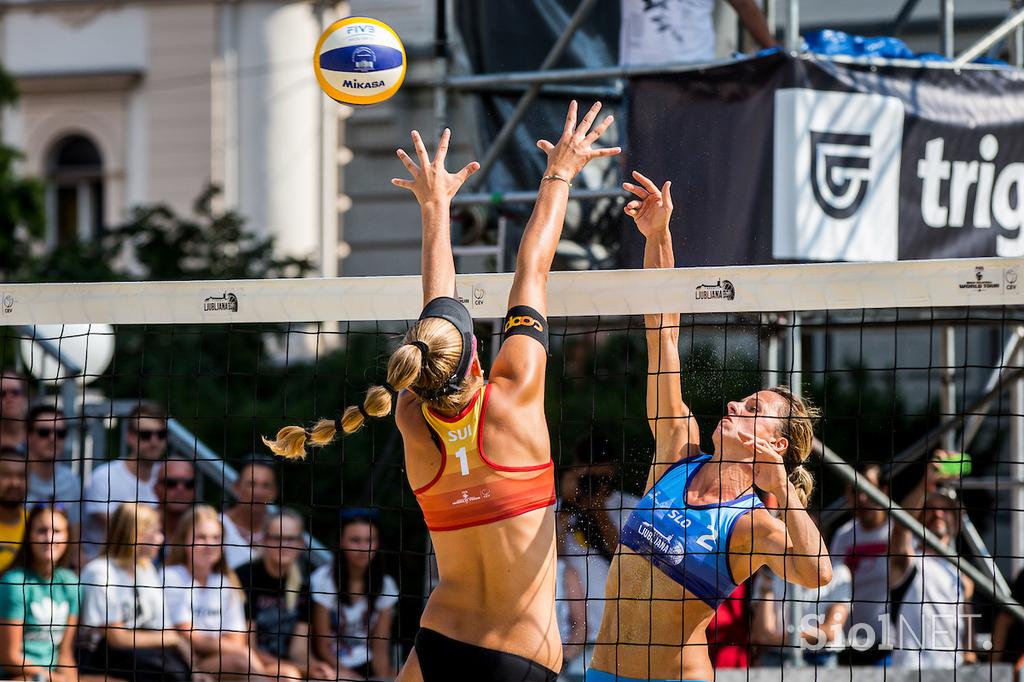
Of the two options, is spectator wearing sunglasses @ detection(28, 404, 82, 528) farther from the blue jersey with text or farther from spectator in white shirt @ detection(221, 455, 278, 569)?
the blue jersey with text

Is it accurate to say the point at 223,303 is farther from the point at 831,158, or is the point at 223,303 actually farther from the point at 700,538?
the point at 831,158

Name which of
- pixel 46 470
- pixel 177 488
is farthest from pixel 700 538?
pixel 46 470

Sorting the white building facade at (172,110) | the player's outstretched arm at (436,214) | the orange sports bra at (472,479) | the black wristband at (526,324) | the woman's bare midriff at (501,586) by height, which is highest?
the white building facade at (172,110)

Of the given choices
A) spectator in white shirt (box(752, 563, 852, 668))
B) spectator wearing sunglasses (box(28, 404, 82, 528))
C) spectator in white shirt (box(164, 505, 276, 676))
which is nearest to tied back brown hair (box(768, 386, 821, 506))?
spectator in white shirt (box(752, 563, 852, 668))

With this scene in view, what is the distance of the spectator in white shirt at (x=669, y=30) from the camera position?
6.40 meters

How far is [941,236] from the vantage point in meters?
6.02

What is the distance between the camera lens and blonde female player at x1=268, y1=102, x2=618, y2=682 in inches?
136

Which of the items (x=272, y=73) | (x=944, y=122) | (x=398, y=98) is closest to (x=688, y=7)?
(x=944, y=122)

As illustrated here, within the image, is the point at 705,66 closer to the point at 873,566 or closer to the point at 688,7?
the point at 688,7

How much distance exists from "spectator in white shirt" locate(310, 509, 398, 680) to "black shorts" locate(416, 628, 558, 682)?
9.97 feet

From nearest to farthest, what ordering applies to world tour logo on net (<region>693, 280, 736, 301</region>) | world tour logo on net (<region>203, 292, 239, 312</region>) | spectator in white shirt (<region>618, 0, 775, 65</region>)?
world tour logo on net (<region>693, 280, 736, 301</region>)
world tour logo on net (<region>203, 292, 239, 312</region>)
spectator in white shirt (<region>618, 0, 775, 65</region>)

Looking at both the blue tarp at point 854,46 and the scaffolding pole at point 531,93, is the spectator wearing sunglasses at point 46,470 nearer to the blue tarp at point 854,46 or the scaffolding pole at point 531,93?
the scaffolding pole at point 531,93

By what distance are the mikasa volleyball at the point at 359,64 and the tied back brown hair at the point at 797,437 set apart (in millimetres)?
1847

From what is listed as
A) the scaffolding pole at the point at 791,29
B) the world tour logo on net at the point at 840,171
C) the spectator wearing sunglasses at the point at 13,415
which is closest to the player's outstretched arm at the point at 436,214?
the world tour logo on net at the point at 840,171
